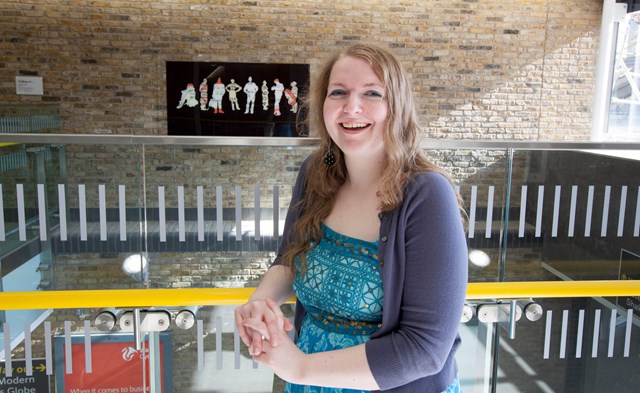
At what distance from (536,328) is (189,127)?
5.51 metres

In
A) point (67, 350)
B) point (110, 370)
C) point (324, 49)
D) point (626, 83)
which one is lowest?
point (110, 370)

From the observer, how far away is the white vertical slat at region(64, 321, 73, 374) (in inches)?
73.5

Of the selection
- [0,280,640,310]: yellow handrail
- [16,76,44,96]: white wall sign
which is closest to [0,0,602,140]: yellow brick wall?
[16,76,44,96]: white wall sign

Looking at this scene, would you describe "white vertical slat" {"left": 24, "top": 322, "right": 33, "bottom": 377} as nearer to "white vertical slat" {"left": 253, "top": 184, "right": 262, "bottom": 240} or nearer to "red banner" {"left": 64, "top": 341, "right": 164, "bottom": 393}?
"red banner" {"left": 64, "top": 341, "right": 164, "bottom": 393}

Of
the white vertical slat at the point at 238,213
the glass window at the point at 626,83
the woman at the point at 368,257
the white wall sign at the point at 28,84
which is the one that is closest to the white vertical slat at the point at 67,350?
the white vertical slat at the point at 238,213

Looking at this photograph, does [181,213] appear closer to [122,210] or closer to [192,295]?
[122,210]

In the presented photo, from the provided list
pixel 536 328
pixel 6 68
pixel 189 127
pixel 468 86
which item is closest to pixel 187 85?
pixel 189 127

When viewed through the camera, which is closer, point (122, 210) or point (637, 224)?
point (122, 210)

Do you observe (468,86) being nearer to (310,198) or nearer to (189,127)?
(189,127)

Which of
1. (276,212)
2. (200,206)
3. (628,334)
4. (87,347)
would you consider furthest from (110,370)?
(628,334)

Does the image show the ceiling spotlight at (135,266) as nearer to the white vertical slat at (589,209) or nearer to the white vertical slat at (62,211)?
the white vertical slat at (62,211)

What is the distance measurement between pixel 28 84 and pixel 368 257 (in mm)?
6711

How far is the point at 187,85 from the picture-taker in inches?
265

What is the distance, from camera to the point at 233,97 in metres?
6.83
